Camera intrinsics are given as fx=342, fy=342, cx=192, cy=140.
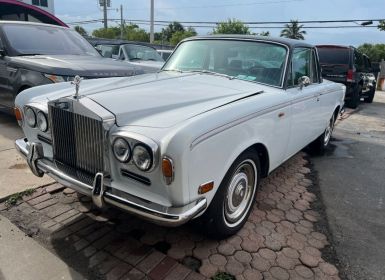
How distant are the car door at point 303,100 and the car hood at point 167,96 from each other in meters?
0.56

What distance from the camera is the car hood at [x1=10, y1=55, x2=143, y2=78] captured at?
16.0 ft

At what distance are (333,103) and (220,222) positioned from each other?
3.46 m

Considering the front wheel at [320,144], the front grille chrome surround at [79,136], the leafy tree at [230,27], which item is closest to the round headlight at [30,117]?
the front grille chrome surround at [79,136]

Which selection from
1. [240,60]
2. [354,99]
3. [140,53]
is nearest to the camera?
[240,60]

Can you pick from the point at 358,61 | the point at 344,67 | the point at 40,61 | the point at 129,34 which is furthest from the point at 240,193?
the point at 129,34

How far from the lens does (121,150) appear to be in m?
2.34

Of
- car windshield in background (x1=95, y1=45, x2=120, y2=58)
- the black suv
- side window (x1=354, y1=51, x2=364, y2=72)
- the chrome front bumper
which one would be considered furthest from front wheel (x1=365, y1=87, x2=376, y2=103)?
the chrome front bumper

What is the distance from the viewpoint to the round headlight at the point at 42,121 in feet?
9.61

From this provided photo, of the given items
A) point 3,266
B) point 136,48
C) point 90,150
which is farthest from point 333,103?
point 136,48

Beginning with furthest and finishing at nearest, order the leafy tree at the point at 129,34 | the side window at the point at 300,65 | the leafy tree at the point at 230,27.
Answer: the leafy tree at the point at 129,34
the leafy tree at the point at 230,27
the side window at the point at 300,65

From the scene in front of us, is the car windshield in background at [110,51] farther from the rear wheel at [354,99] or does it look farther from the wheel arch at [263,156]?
the wheel arch at [263,156]

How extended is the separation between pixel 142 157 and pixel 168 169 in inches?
8.4

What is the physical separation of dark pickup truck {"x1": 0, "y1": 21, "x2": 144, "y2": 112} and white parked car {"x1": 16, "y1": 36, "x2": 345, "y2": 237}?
1.62m

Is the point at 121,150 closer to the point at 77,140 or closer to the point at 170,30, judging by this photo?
the point at 77,140
